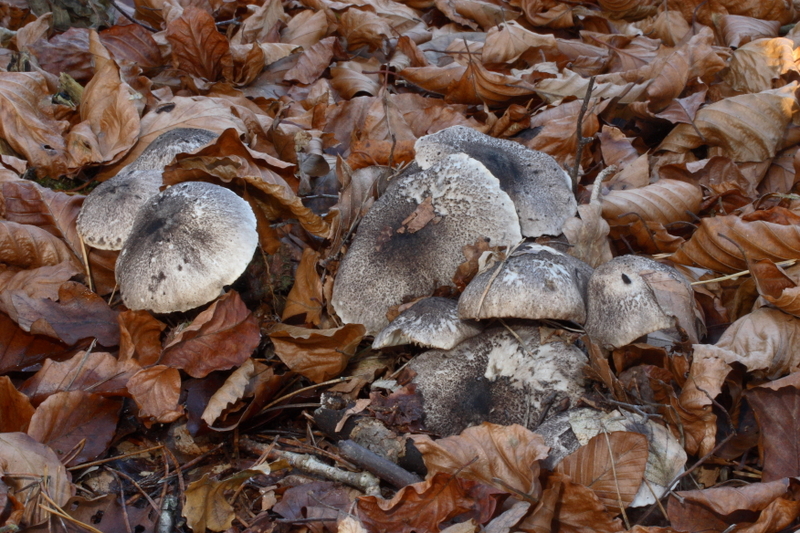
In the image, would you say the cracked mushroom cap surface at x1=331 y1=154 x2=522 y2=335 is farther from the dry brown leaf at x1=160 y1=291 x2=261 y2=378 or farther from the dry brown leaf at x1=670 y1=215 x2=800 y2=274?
the dry brown leaf at x1=670 y1=215 x2=800 y2=274

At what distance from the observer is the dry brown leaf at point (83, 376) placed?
2.62m

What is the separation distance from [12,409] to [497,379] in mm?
1921

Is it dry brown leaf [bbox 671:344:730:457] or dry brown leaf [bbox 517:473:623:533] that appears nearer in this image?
dry brown leaf [bbox 517:473:623:533]

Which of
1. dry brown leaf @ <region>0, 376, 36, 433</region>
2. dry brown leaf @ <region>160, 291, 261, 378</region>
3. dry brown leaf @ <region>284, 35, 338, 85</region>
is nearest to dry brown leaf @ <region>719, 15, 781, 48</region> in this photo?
dry brown leaf @ <region>284, 35, 338, 85</region>

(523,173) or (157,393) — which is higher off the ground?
(523,173)

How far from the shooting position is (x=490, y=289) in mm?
2500

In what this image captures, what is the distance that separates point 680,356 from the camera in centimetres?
229

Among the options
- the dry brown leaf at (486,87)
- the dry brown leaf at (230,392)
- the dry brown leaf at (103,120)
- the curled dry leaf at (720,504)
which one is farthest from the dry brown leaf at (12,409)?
the dry brown leaf at (486,87)

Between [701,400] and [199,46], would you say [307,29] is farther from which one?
[701,400]

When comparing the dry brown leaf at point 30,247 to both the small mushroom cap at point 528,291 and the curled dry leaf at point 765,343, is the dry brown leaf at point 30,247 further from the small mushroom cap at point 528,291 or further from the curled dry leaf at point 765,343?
the curled dry leaf at point 765,343

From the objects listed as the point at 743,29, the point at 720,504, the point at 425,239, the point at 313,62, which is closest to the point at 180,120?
the point at 313,62

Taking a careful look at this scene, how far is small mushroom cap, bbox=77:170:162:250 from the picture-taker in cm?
316

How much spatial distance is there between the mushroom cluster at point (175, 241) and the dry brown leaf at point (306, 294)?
359 millimetres

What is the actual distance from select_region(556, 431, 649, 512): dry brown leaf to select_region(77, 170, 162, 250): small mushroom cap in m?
2.33
